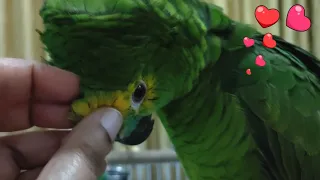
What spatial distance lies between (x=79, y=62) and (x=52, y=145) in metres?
0.18

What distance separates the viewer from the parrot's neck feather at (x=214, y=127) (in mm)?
702

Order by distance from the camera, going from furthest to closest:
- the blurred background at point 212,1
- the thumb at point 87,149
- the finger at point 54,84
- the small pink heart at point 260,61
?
the blurred background at point 212,1 < the small pink heart at point 260,61 < the finger at point 54,84 < the thumb at point 87,149

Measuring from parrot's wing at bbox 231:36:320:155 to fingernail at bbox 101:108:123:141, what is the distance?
0.22 metres

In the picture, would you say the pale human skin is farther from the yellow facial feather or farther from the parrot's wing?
the parrot's wing

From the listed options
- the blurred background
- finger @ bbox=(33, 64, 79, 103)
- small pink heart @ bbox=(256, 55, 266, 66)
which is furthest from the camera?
the blurred background

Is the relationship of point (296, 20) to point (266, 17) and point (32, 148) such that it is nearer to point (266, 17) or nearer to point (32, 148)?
point (266, 17)

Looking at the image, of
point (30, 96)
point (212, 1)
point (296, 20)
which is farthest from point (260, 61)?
point (212, 1)

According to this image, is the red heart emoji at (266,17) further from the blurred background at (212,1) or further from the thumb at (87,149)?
the blurred background at (212,1)

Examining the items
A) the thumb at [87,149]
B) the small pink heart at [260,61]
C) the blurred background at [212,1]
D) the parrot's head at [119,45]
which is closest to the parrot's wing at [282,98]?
the small pink heart at [260,61]

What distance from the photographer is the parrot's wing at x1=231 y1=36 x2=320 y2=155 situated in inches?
26.5

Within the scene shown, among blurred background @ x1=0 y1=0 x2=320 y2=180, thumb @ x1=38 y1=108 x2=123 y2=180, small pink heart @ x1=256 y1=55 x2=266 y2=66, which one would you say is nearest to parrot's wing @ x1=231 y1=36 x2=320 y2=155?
small pink heart @ x1=256 y1=55 x2=266 y2=66

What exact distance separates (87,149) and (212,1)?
69 centimetres

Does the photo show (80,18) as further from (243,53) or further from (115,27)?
(243,53)

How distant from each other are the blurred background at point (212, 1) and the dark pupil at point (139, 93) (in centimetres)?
45
